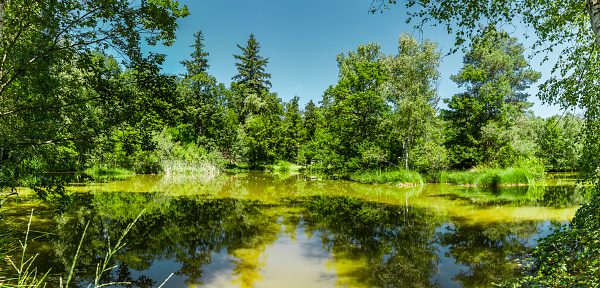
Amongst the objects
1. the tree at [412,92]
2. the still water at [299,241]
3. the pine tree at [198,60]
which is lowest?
the still water at [299,241]

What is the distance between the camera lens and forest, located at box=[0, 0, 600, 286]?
416 cm

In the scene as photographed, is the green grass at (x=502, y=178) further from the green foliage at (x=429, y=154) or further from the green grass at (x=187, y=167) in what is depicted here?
the green grass at (x=187, y=167)

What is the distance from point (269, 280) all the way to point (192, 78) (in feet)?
114

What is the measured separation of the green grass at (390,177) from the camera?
17469 mm

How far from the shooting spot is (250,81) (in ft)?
131

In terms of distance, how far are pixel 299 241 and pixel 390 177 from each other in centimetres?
1296

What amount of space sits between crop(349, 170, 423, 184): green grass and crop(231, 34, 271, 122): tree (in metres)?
22.3

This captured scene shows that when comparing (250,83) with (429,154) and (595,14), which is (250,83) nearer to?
(429,154)

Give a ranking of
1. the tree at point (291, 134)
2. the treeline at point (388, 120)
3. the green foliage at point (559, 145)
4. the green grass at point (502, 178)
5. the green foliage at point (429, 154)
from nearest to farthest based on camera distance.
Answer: the treeline at point (388, 120)
the green grass at point (502, 178)
the green foliage at point (429, 154)
the green foliage at point (559, 145)
the tree at point (291, 134)

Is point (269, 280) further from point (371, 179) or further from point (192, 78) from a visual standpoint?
point (192, 78)

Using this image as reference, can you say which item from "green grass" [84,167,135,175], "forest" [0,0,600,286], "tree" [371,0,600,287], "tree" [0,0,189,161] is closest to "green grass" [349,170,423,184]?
"forest" [0,0,600,286]

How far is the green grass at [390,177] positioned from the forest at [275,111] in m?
0.92

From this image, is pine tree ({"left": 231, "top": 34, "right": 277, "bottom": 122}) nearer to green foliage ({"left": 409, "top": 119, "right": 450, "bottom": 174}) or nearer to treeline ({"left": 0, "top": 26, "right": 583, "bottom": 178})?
treeline ({"left": 0, "top": 26, "right": 583, "bottom": 178})

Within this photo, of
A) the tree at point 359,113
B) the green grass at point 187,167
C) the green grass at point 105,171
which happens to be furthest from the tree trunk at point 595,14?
the green grass at point 105,171
